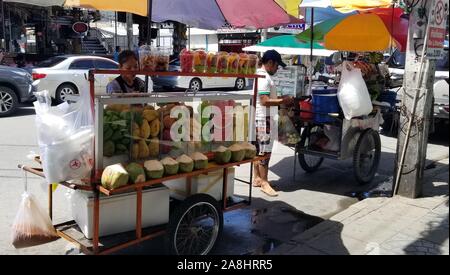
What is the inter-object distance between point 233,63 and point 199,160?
1021 mm

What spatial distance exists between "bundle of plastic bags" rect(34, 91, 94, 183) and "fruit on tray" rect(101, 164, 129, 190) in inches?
6.6

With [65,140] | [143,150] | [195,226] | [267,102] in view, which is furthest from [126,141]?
[267,102]

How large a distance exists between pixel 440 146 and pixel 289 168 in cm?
367

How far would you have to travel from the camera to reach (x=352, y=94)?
5531mm

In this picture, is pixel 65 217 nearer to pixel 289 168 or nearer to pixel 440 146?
pixel 289 168

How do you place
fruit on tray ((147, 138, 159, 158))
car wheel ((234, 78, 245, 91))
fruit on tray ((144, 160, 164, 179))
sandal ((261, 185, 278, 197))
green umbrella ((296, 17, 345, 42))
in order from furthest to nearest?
car wheel ((234, 78, 245, 91))
green umbrella ((296, 17, 345, 42))
sandal ((261, 185, 278, 197))
fruit on tray ((147, 138, 159, 158))
fruit on tray ((144, 160, 164, 179))

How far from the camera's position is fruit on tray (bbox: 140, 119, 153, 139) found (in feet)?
11.6

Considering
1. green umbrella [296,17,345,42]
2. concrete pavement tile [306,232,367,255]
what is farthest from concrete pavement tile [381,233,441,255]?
green umbrella [296,17,345,42]

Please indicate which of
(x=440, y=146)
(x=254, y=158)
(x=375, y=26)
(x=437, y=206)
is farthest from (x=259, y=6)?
(x=440, y=146)

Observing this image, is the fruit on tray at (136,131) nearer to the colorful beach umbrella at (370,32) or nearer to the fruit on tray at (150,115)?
the fruit on tray at (150,115)

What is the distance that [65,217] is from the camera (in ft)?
15.4

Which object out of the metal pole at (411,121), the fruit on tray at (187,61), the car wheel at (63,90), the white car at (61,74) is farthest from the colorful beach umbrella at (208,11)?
the car wheel at (63,90)

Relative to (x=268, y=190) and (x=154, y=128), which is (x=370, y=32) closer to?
(x=268, y=190)

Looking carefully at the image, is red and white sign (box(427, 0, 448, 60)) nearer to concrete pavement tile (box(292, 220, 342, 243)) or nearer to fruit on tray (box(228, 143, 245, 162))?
concrete pavement tile (box(292, 220, 342, 243))
